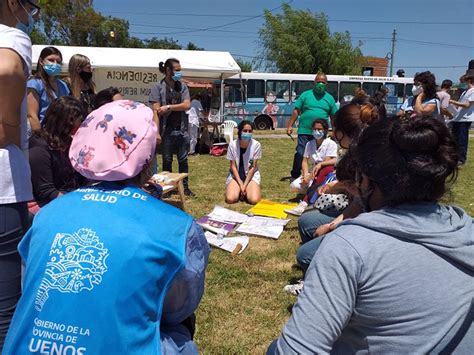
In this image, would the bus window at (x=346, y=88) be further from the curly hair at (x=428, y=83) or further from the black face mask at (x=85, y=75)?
the black face mask at (x=85, y=75)

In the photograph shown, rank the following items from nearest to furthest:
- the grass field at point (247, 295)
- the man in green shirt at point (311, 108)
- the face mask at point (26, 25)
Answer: the face mask at point (26, 25)
the grass field at point (247, 295)
the man in green shirt at point (311, 108)

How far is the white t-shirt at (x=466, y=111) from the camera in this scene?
7506mm

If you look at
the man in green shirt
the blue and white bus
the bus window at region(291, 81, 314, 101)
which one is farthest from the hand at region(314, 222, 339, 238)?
the bus window at region(291, 81, 314, 101)

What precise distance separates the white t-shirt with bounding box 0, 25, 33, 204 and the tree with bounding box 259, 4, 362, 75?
97.1ft

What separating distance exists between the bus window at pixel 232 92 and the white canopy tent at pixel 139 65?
18.2ft

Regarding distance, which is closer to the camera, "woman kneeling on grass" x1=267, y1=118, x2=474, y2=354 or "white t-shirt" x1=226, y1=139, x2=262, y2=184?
"woman kneeling on grass" x1=267, y1=118, x2=474, y2=354

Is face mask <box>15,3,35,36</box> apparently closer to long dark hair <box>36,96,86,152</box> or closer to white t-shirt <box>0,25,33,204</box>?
white t-shirt <box>0,25,33,204</box>

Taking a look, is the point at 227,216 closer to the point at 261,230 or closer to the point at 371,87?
the point at 261,230

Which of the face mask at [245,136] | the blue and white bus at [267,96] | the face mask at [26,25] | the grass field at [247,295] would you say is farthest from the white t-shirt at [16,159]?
the blue and white bus at [267,96]

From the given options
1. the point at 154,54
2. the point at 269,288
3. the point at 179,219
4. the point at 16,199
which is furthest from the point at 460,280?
the point at 154,54

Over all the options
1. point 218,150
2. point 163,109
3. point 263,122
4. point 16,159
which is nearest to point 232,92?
point 263,122

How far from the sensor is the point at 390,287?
41.6 inches

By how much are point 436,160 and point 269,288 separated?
222cm

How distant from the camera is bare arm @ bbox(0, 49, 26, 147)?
4.77 ft
